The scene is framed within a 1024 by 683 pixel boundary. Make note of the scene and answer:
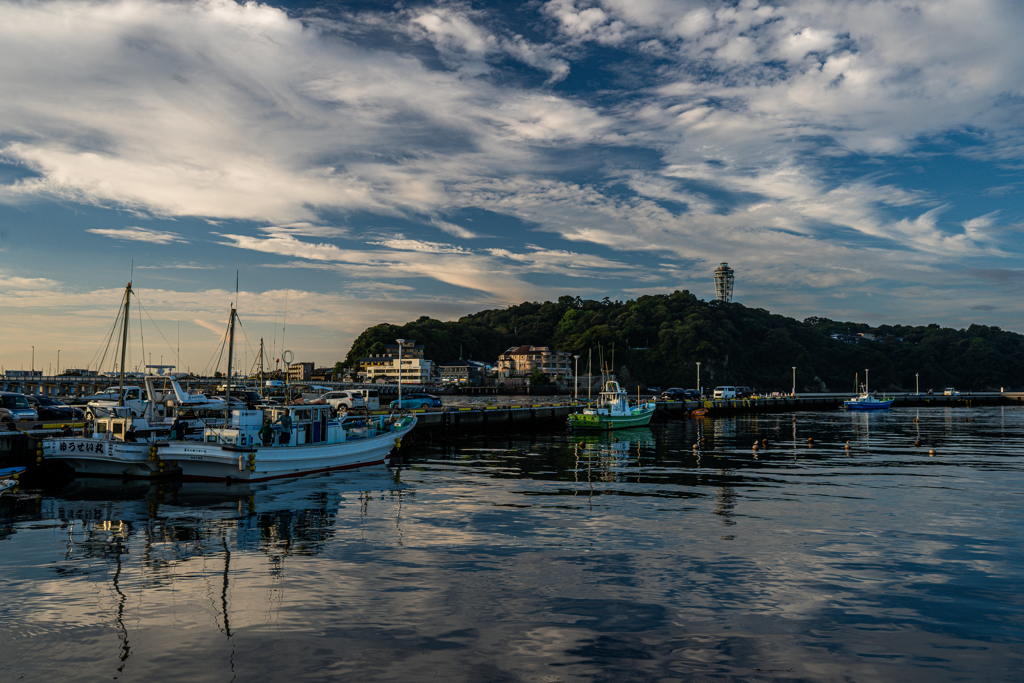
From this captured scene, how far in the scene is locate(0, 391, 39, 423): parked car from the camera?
4434 centimetres

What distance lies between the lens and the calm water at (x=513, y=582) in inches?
463

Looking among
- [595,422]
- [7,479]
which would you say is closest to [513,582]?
[7,479]

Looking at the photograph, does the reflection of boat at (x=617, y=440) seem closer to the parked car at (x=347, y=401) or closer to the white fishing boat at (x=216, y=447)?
the white fishing boat at (x=216, y=447)

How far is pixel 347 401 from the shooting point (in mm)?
77062

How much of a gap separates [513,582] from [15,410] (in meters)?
49.0

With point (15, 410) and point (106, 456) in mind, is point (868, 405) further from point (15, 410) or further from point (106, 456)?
point (15, 410)

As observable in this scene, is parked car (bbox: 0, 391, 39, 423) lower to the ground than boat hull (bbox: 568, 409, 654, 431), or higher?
higher

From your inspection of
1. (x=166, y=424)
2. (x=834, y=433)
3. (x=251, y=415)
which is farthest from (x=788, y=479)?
(x=834, y=433)

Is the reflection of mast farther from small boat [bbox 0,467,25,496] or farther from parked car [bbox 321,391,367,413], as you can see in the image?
parked car [bbox 321,391,367,413]

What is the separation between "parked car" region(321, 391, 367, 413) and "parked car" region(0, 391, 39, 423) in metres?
28.7

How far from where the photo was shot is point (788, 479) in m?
35.2

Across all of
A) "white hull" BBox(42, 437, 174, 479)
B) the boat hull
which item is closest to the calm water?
"white hull" BBox(42, 437, 174, 479)

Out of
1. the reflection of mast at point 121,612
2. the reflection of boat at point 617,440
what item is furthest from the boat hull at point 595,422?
the reflection of mast at point 121,612

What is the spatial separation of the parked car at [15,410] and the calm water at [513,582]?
19240 mm
